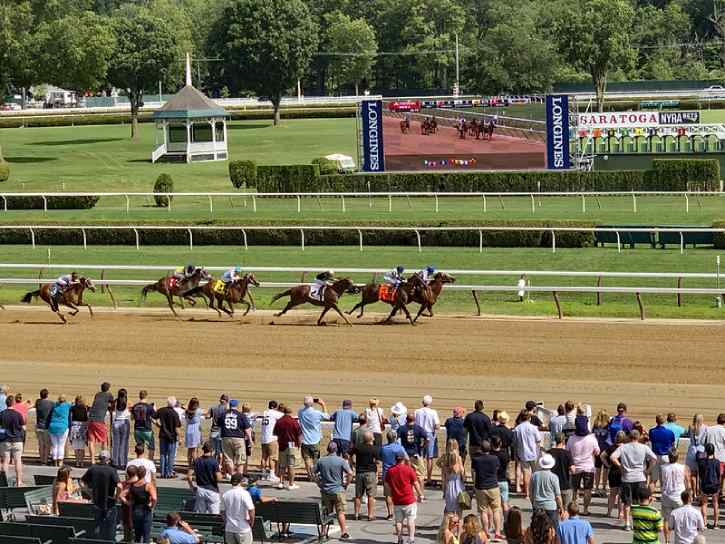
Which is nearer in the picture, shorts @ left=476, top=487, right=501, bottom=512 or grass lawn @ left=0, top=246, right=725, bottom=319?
shorts @ left=476, top=487, right=501, bottom=512

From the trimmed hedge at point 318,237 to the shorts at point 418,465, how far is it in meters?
13.1

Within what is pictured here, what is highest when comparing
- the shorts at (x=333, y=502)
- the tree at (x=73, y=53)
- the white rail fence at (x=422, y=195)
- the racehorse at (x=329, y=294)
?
the tree at (x=73, y=53)

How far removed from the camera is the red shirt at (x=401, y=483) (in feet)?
30.0

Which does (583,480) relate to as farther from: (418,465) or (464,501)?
(464,501)

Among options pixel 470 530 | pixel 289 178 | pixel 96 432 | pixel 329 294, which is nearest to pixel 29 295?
pixel 329 294

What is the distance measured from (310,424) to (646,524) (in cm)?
358

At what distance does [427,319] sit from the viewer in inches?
716

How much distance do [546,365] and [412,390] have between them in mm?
1812

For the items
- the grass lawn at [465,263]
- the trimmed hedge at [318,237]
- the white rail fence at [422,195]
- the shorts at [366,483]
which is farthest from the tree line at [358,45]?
the shorts at [366,483]

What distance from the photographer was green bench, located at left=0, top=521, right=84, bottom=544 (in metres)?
8.31

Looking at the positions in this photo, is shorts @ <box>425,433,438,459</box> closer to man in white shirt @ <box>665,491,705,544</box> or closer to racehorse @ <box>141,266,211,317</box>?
man in white shirt @ <box>665,491,705,544</box>

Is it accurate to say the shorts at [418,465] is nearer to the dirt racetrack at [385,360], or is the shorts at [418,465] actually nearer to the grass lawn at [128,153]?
the dirt racetrack at [385,360]

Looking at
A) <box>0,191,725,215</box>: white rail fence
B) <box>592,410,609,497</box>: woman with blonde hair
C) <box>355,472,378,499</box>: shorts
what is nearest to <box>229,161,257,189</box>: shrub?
<box>0,191,725,215</box>: white rail fence

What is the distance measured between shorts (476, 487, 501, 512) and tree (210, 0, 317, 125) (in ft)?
158
